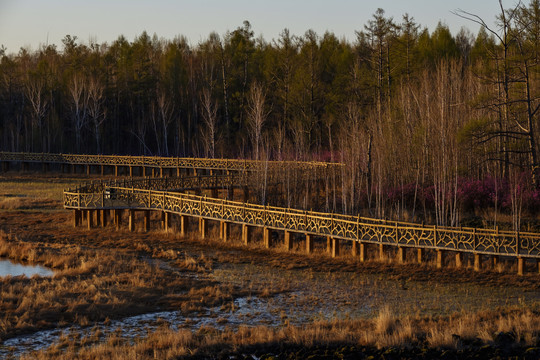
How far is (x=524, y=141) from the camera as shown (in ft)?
118

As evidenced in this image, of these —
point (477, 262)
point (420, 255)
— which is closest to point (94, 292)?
point (420, 255)

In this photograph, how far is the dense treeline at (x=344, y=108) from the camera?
35250 mm

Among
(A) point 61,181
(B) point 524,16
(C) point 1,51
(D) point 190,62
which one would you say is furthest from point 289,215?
(C) point 1,51

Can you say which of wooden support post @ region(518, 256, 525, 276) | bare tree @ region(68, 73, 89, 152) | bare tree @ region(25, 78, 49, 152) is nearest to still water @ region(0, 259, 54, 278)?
wooden support post @ region(518, 256, 525, 276)

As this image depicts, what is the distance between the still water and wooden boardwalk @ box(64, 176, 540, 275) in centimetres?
796

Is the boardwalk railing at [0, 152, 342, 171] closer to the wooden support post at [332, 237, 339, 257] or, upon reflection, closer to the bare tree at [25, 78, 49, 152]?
the bare tree at [25, 78, 49, 152]

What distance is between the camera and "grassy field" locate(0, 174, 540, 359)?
16.9 m

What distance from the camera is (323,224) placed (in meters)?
27.9

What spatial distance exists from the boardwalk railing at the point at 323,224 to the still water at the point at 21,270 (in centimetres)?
801

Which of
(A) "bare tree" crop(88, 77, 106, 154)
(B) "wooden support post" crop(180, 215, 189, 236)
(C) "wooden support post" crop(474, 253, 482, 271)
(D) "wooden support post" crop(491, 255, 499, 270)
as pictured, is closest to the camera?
(C) "wooden support post" crop(474, 253, 482, 271)

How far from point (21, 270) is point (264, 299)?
10521 millimetres

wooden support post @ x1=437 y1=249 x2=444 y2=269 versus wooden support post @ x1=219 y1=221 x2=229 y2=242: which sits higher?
wooden support post @ x1=219 y1=221 x2=229 y2=242

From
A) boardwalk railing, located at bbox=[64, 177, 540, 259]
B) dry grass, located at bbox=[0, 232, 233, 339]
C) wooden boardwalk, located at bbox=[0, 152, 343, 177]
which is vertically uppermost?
wooden boardwalk, located at bbox=[0, 152, 343, 177]

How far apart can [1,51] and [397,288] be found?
86252 millimetres
